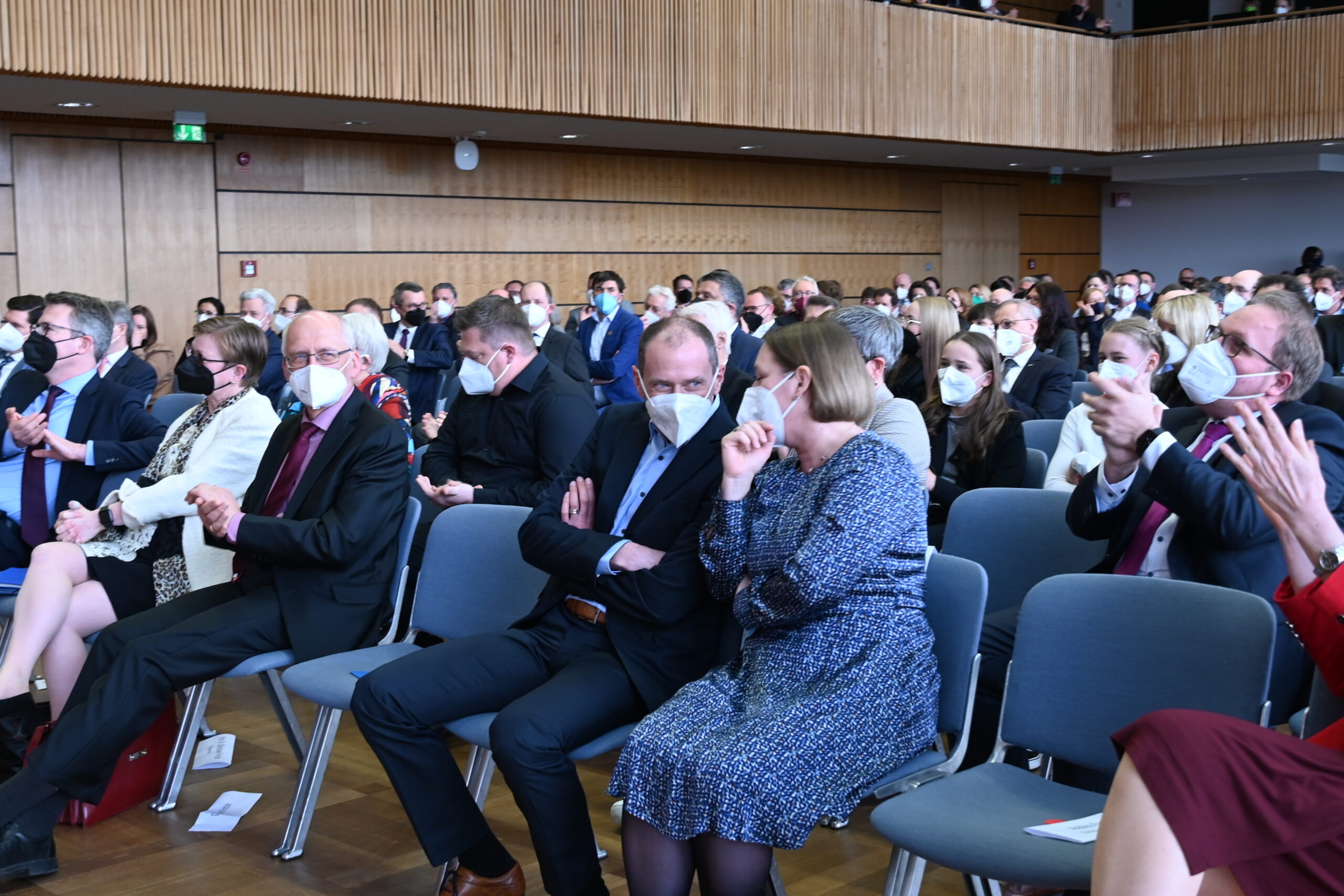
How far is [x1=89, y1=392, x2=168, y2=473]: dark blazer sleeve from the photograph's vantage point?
4.25m

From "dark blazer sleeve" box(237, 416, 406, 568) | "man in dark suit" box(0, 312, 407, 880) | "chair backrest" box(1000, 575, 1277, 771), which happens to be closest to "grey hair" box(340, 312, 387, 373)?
"man in dark suit" box(0, 312, 407, 880)

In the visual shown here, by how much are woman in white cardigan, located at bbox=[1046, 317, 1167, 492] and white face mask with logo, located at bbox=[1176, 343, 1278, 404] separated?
1044 millimetres

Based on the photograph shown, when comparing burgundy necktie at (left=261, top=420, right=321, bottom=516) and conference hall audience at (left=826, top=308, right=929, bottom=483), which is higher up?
conference hall audience at (left=826, top=308, right=929, bottom=483)

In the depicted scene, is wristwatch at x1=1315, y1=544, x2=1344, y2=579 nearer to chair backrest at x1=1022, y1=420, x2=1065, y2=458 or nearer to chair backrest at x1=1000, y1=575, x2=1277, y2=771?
chair backrest at x1=1000, y1=575, x2=1277, y2=771

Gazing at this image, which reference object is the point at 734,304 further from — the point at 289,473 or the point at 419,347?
the point at 419,347

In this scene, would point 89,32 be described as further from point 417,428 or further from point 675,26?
point 675,26

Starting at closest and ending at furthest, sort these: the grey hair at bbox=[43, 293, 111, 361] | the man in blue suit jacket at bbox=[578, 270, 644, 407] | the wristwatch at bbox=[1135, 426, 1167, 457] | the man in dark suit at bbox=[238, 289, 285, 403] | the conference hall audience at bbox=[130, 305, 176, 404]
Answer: the wristwatch at bbox=[1135, 426, 1167, 457] < the grey hair at bbox=[43, 293, 111, 361] < the man in dark suit at bbox=[238, 289, 285, 403] < the conference hall audience at bbox=[130, 305, 176, 404] < the man in blue suit jacket at bbox=[578, 270, 644, 407]

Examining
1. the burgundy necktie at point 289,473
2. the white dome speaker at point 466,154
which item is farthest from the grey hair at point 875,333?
the white dome speaker at point 466,154

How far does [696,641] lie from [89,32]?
6.73 metres

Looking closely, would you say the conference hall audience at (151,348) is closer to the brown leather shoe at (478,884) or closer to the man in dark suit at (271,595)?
the man in dark suit at (271,595)

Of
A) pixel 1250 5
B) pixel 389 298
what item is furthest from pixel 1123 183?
pixel 389 298

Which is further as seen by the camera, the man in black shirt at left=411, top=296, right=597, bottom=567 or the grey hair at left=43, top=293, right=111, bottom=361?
the grey hair at left=43, top=293, right=111, bottom=361

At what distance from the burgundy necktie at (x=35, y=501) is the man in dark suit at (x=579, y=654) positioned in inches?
82.2

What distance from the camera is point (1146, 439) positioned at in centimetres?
264
